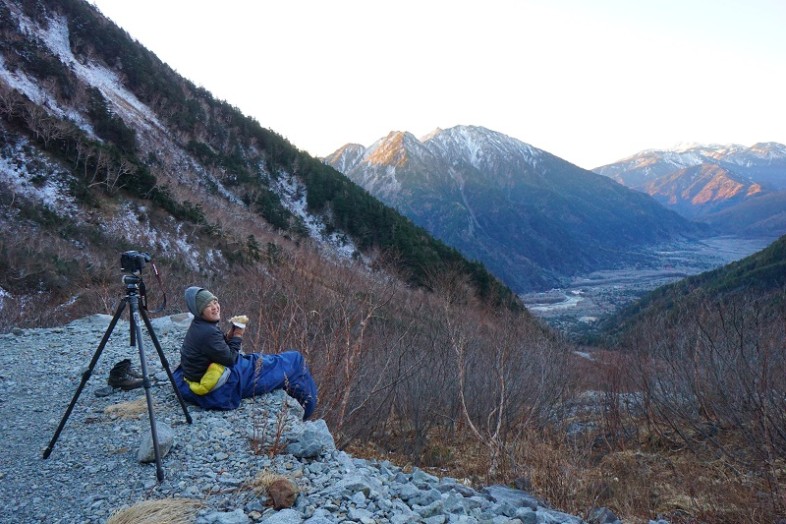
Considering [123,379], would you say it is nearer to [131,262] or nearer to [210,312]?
[210,312]

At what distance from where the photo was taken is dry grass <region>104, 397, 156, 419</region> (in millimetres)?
5395

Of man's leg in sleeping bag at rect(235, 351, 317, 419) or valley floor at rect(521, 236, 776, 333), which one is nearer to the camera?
man's leg in sleeping bag at rect(235, 351, 317, 419)

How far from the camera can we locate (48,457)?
15.0 ft

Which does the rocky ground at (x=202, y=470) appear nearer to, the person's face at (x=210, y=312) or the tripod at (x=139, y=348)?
the tripod at (x=139, y=348)

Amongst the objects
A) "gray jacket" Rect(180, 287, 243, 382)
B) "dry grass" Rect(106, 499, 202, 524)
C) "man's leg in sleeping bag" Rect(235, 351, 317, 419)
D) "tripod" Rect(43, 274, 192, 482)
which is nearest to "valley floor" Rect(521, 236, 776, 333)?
"man's leg in sleeping bag" Rect(235, 351, 317, 419)

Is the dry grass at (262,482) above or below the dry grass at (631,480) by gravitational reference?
above

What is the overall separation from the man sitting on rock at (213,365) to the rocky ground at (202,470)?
184 mm

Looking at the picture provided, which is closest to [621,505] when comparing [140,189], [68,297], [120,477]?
[120,477]

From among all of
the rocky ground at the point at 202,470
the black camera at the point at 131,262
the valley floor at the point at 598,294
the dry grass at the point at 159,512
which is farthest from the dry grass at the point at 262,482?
the valley floor at the point at 598,294

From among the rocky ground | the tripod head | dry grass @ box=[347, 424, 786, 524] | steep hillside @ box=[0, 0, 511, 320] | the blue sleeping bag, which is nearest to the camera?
the rocky ground

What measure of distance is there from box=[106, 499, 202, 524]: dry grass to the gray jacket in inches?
72.2

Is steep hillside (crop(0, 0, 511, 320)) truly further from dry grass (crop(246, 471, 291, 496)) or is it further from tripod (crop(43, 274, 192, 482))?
dry grass (crop(246, 471, 291, 496))

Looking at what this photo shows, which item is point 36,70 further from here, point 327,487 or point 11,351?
point 327,487

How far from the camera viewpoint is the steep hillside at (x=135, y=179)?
21141 millimetres
